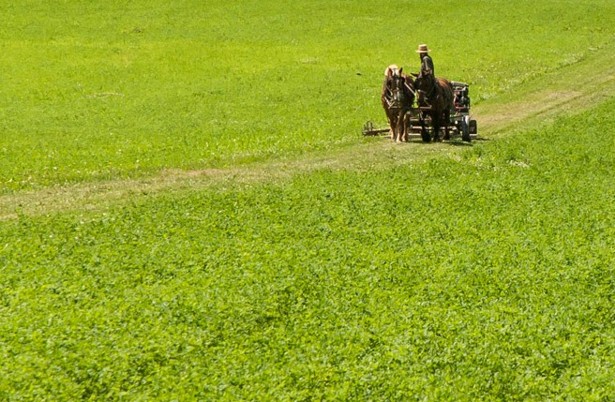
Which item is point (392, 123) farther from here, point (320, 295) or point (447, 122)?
point (320, 295)

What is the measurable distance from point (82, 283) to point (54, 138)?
2060 centimetres

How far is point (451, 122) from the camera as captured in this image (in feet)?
114

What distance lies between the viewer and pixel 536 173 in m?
27.9

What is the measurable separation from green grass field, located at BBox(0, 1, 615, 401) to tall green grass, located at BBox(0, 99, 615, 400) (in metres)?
0.05

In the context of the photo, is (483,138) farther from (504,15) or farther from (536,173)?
(504,15)

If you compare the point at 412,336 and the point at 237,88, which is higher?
the point at 412,336

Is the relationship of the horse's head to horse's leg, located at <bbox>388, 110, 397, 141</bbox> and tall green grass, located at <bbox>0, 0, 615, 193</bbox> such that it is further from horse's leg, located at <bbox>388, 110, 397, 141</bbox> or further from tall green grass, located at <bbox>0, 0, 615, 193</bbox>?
tall green grass, located at <bbox>0, 0, 615, 193</bbox>

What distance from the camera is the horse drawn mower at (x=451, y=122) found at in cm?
3341

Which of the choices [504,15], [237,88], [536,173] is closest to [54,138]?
[237,88]

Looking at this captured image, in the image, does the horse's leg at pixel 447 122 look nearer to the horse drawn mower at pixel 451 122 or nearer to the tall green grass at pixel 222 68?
the horse drawn mower at pixel 451 122

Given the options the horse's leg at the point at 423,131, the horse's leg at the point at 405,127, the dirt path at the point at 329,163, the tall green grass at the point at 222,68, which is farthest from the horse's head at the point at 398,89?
the tall green grass at the point at 222,68

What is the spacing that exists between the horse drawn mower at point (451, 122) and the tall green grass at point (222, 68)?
192cm

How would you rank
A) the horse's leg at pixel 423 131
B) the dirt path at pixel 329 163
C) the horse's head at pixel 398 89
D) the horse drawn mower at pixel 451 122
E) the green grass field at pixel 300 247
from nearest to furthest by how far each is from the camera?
the green grass field at pixel 300 247, the dirt path at pixel 329 163, the horse's head at pixel 398 89, the horse drawn mower at pixel 451 122, the horse's leg at pixel 423 131

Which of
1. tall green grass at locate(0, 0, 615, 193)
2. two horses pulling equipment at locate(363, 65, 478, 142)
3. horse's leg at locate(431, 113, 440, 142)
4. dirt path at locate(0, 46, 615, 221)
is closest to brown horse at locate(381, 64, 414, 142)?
two horses pulling equipment at locate(363, 65, 478, 142)
